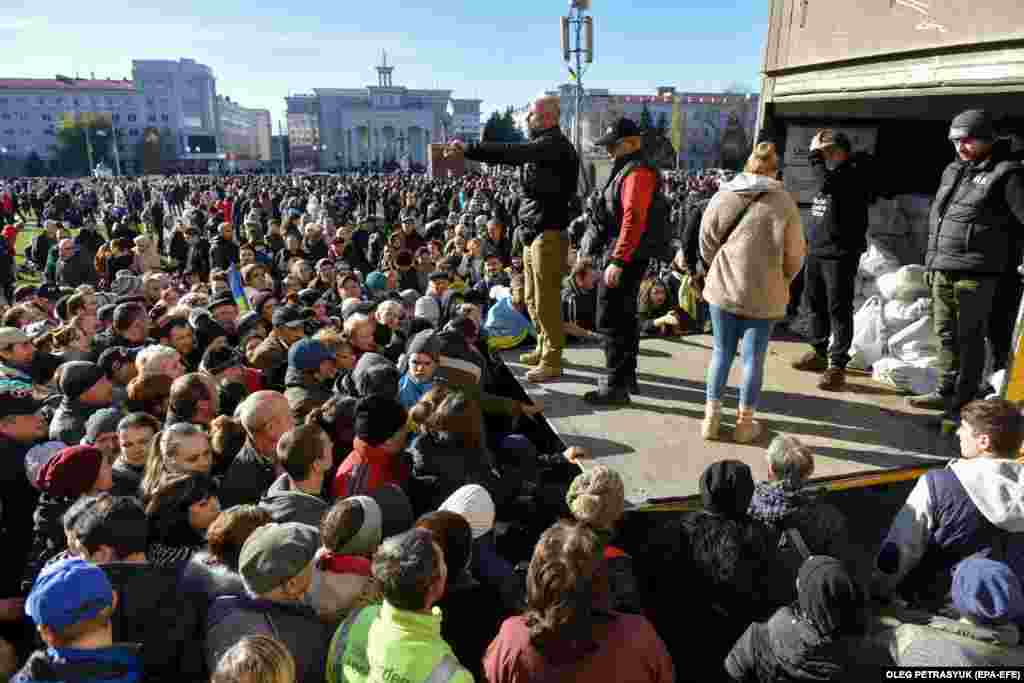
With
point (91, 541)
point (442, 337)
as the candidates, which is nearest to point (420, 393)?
point (442, 337)

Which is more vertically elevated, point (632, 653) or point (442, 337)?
point (442, 337)

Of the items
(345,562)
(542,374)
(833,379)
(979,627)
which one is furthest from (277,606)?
(833,379)

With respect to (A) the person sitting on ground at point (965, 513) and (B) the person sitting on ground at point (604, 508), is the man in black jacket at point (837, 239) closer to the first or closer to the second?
(A) the person sitting on ground at point (965, 513)

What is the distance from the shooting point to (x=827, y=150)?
4703 mm

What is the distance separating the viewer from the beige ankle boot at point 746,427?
12.3 ft

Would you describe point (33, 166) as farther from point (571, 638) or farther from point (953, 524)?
point (953, 524)

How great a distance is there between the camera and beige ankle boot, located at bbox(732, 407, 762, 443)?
12.3ft

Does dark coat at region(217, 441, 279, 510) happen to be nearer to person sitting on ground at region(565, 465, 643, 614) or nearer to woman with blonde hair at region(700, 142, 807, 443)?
person sitting on ground at region(565, 465, 643, 614)

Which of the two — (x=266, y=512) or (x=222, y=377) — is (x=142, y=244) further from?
(x=266, y=512)

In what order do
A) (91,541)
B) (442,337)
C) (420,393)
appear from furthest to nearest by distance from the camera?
(442,337)
(420,393)
(91,541)

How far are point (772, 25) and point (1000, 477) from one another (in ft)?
19.7

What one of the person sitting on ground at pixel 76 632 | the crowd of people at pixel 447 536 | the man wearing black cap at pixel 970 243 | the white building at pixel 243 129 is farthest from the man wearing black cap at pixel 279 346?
the white building at pixel 243 129

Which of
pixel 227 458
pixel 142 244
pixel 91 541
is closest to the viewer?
pixel 91 541

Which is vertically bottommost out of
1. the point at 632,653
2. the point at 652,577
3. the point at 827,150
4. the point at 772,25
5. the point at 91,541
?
the point at 652,577
